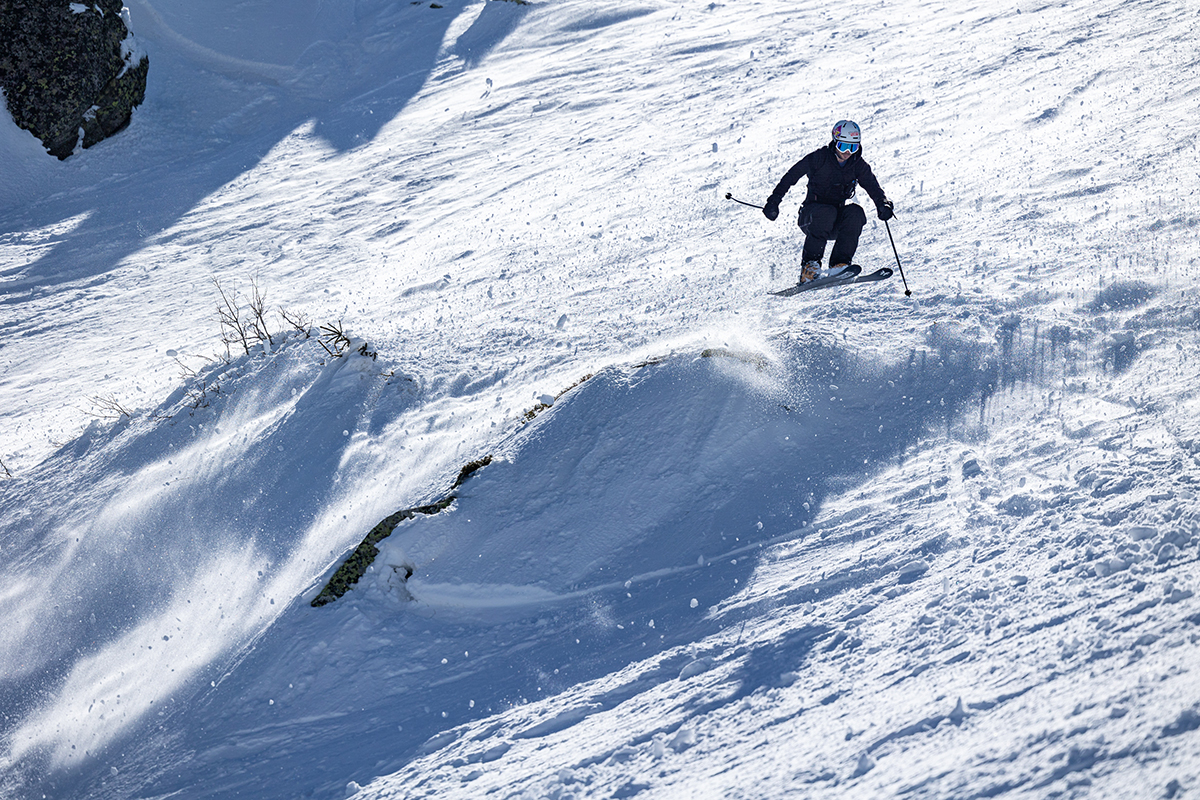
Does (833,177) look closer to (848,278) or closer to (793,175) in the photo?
(793,175)

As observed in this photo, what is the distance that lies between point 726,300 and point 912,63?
806 centimetres

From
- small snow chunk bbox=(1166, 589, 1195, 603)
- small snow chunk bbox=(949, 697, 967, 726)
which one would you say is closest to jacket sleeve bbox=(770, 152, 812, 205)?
small snow chunk bbox=(1166, 589, 1195, 603)

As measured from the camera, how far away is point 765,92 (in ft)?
41.9

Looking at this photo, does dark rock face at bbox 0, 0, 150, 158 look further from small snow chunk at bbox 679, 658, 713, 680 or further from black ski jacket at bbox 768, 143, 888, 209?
small snow chunk at bbox 679, 658, 713, 680

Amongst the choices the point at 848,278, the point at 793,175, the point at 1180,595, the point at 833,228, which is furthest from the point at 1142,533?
the point at 793,175

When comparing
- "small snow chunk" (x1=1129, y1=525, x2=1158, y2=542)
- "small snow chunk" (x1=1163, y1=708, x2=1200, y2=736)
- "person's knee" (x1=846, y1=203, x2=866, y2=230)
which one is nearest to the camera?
"small snow chunk" (x1=1163, y1=708, x2=1200, y2=736)

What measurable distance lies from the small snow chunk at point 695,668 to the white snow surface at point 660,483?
9cm

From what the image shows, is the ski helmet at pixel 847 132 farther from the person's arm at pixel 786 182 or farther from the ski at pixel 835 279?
the ski at pixel 835 279

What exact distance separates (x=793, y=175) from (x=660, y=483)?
3.96m

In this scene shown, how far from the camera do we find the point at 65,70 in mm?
13742

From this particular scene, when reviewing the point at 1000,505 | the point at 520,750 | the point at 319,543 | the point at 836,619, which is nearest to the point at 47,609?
the point at 319,543

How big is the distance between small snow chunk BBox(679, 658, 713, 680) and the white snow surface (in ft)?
0.28

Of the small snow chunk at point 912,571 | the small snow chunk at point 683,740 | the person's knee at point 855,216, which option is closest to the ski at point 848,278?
the person's knee at point 855,216

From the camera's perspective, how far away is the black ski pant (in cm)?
728
